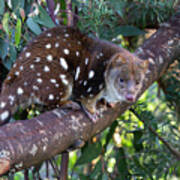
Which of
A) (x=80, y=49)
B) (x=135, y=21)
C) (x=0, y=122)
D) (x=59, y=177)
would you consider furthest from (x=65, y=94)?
(x=135, y=21)

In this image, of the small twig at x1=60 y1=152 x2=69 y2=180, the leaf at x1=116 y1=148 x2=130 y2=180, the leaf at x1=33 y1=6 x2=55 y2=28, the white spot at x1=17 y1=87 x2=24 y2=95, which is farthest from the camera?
the leaf at x1=116 y1=148 x2=130 y2=180

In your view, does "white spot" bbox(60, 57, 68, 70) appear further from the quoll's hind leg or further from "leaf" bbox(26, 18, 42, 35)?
"leaf" bbox(26, 18, 42, 35)

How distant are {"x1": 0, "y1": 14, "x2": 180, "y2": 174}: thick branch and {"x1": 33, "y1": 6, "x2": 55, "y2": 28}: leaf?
1.12 metres

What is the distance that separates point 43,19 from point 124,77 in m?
1.09

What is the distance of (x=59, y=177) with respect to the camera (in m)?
3.85

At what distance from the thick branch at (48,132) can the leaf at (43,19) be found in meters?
1.12

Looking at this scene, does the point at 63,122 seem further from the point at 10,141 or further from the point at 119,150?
the point at 119,150

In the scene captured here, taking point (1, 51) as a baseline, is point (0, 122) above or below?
below

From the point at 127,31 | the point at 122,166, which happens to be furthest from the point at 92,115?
the point at 127,31

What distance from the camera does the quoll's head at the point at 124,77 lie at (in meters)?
3.58

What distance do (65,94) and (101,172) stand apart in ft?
3.59

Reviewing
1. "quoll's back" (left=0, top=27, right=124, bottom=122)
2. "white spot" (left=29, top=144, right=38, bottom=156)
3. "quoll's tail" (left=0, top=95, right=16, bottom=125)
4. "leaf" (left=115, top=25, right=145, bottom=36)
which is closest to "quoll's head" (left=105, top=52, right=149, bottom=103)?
"quoll's back" (left=0, top=27, right=124, bottom=122)

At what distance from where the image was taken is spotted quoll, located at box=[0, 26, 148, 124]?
129 inches

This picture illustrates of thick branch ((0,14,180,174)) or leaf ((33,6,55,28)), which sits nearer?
thick branch ((0,14,180,174))
